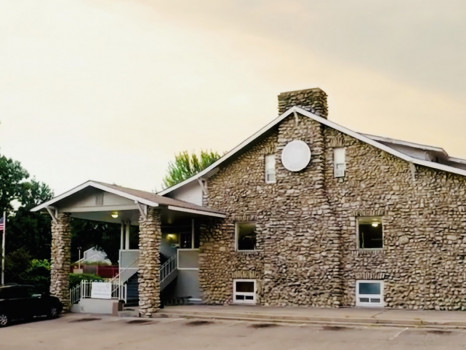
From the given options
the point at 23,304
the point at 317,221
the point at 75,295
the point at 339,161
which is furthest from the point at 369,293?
the point at 23,304

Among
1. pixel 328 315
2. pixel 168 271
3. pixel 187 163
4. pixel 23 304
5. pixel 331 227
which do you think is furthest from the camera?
pixel 187 163

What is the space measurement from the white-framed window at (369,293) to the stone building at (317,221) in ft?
0.12

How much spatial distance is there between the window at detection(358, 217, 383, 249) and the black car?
1128 cm

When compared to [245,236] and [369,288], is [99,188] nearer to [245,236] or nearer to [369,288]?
[245,236]

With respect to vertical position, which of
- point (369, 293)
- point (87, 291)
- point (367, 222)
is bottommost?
point (87, 291)

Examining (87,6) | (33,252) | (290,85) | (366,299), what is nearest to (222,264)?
(366,299)

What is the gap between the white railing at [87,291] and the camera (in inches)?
914

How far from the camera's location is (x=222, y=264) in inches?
977

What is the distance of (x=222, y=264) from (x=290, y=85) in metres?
8.14

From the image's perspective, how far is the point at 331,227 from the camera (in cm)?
2273

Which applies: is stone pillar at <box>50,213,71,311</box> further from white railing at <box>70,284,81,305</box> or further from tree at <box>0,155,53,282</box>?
tree at <box>0,155,53,282</box>

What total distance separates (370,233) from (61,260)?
11.5 meters

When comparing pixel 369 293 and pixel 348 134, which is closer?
pixel 369 293

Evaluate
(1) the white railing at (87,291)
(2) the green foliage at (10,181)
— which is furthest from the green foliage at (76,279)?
(2) the green foliage at (10,181)
